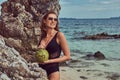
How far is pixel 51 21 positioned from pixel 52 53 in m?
0.50

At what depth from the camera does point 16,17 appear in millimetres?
17641

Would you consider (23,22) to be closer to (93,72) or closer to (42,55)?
(93,72)

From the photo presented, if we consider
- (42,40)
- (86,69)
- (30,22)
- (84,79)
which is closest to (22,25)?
(30,22)

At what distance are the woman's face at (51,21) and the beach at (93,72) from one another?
1251 cm

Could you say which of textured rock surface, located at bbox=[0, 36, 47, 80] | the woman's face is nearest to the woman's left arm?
the woman's face

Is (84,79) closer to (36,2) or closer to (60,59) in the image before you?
(36,2)

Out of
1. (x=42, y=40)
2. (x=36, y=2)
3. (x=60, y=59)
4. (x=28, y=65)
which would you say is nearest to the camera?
(x=28, y=65)

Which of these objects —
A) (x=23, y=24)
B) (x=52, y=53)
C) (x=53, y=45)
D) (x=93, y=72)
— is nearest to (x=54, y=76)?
(x=52, y=53)

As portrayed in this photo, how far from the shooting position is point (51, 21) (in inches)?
213

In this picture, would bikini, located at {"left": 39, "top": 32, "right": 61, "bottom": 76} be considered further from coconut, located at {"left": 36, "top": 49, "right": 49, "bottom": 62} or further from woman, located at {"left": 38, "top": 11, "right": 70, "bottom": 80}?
coconut, located at {"left": 36, "top": 49, "right": 49, "bottom": 62}

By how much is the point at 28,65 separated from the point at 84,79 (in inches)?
572

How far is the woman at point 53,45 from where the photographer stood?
5.18m

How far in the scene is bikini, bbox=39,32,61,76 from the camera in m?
5.22

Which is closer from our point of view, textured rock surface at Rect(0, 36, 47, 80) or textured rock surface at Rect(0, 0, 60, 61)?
textured rock surface at Rect(0, 36, 47, 80)
